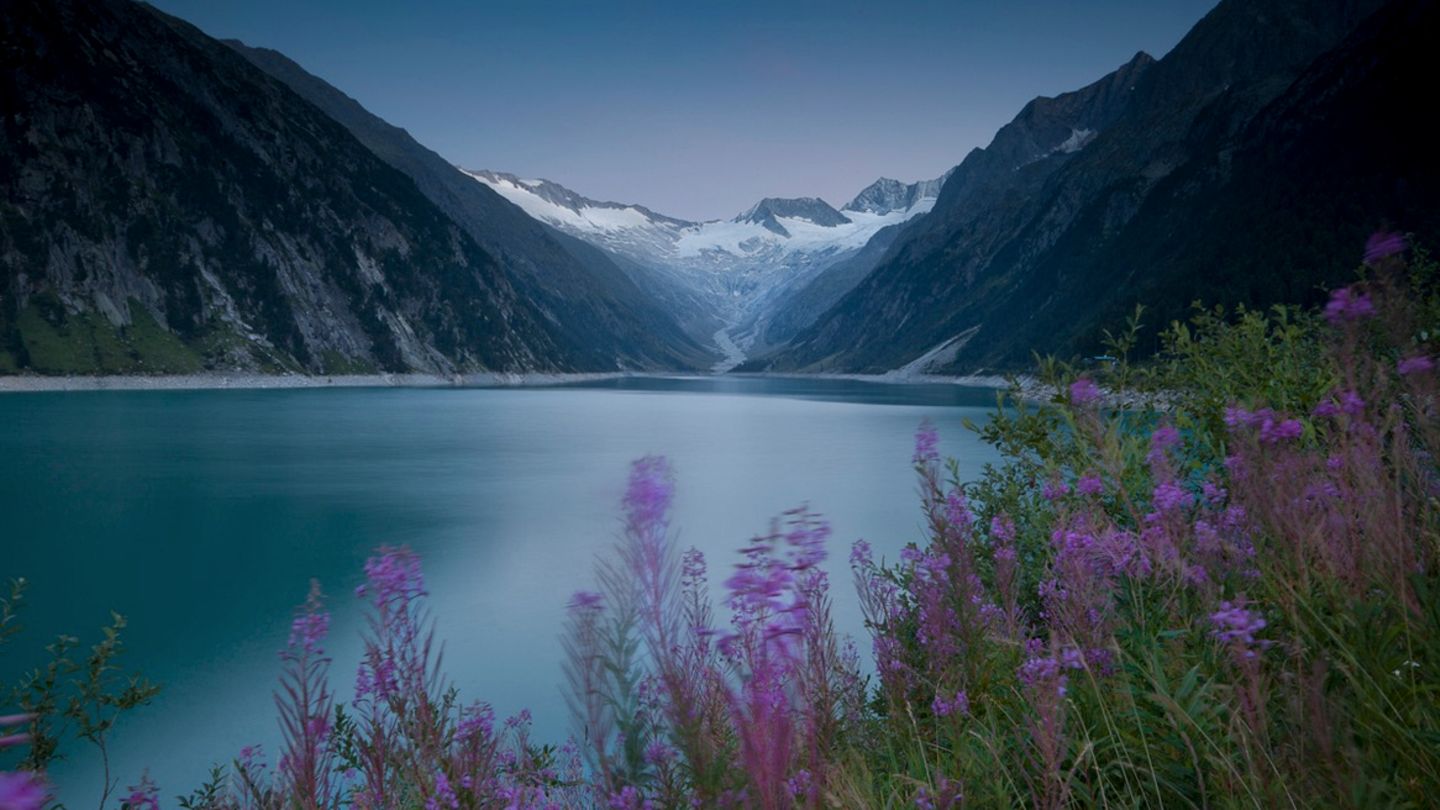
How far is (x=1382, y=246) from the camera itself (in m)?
3.95

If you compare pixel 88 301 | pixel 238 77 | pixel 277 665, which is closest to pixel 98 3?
pixel 238 77

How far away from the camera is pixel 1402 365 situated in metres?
3.05

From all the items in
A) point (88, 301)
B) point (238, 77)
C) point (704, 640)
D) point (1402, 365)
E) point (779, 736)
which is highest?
point (238, 77)

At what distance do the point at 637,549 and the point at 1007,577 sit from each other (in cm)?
212

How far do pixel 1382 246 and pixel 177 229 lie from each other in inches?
7363

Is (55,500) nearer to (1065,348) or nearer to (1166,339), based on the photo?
(1166,339)

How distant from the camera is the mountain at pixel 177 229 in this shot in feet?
427

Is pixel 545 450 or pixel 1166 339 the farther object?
pixel 545 450

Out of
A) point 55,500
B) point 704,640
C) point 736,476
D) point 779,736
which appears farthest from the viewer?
point 736,476

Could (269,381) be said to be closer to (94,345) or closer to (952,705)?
(94,345)

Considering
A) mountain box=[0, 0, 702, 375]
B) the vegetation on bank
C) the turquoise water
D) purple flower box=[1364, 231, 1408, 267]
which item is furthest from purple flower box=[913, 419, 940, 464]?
mountain box=[0, 0, 702, 375]

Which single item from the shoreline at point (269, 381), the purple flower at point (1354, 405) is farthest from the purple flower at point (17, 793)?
the shoreline at point (269, 381)

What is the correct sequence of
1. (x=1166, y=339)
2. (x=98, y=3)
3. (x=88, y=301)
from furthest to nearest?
(x=98, y=3)
(x=88, y=301)
(x=1166, y=339)

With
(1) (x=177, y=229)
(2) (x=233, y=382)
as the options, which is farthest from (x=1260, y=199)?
(1) (x=177, y=229)
